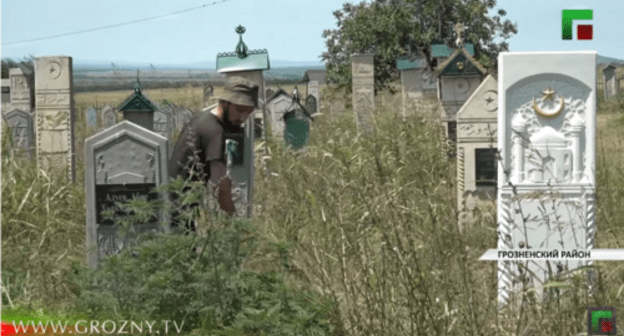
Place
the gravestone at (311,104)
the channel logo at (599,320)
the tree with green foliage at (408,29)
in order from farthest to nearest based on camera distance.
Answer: the tree with green foliage at (408,29) → the gravestone at (311,104) → the channel logo at (599,320)

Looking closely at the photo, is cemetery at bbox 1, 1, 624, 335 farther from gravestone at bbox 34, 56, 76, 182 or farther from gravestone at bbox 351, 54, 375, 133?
gravestone at bbox 351, 54, 375, 133

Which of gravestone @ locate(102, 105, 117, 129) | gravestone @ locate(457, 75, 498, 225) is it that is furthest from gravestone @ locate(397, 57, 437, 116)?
gravestone @ locate(102, 105, 117, 129)

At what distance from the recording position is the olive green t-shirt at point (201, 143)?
284 inches

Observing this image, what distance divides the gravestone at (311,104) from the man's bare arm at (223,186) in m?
12.1

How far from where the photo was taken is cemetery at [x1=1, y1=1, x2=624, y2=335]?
14.8 ft

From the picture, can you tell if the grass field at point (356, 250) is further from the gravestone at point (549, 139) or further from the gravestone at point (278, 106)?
the gravestone at point (278, 106)

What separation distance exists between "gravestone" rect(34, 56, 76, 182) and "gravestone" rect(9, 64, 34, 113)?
8.80 m

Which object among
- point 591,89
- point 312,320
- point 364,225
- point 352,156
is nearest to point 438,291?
point 312,320

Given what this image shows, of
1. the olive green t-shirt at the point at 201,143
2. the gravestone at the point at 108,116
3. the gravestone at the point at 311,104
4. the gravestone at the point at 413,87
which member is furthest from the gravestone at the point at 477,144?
the gravestone at the point at 311,104

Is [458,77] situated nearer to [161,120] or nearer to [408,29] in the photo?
[161,120]

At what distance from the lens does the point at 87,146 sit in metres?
6.79

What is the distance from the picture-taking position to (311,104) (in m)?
19.7

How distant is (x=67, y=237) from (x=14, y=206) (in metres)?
0.58

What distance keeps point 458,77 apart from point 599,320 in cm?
774
